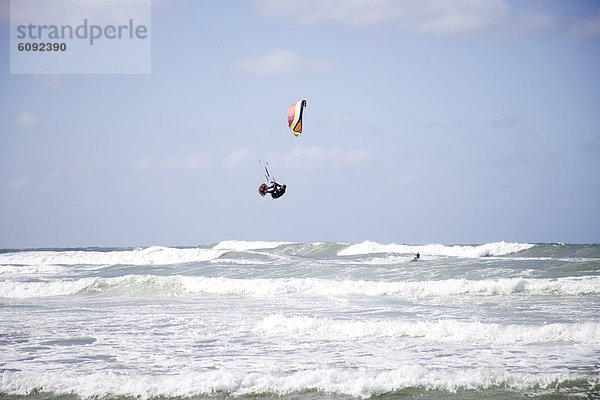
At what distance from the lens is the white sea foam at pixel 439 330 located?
9.77 m

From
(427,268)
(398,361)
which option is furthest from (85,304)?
(427,268)

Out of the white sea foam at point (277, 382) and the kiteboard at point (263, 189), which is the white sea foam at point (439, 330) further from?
the kiteboard at point (263, 189)

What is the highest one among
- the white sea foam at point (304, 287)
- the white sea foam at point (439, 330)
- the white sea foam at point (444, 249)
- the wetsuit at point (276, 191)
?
the wetsuit at point (276, 191)

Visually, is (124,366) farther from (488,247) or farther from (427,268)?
(488,247)

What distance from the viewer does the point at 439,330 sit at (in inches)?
413

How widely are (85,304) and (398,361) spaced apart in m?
11.5

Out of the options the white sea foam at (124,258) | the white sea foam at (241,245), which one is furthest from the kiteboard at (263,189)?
the white sea foam at (241,245)

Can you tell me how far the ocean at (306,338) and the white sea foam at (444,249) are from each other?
14.5 m

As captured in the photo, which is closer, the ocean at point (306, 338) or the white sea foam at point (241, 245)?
the ocean at point (306, 338)

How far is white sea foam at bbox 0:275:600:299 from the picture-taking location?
52.8 ft

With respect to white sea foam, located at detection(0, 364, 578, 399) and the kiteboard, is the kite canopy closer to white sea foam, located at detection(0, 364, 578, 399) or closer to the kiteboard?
the kiteboard

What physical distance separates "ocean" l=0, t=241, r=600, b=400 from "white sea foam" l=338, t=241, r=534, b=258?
14.5 metres

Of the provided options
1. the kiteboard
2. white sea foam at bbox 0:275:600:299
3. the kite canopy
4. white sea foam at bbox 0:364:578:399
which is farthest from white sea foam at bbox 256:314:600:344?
the kite canopy

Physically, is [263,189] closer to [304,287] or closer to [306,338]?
[304,287]
